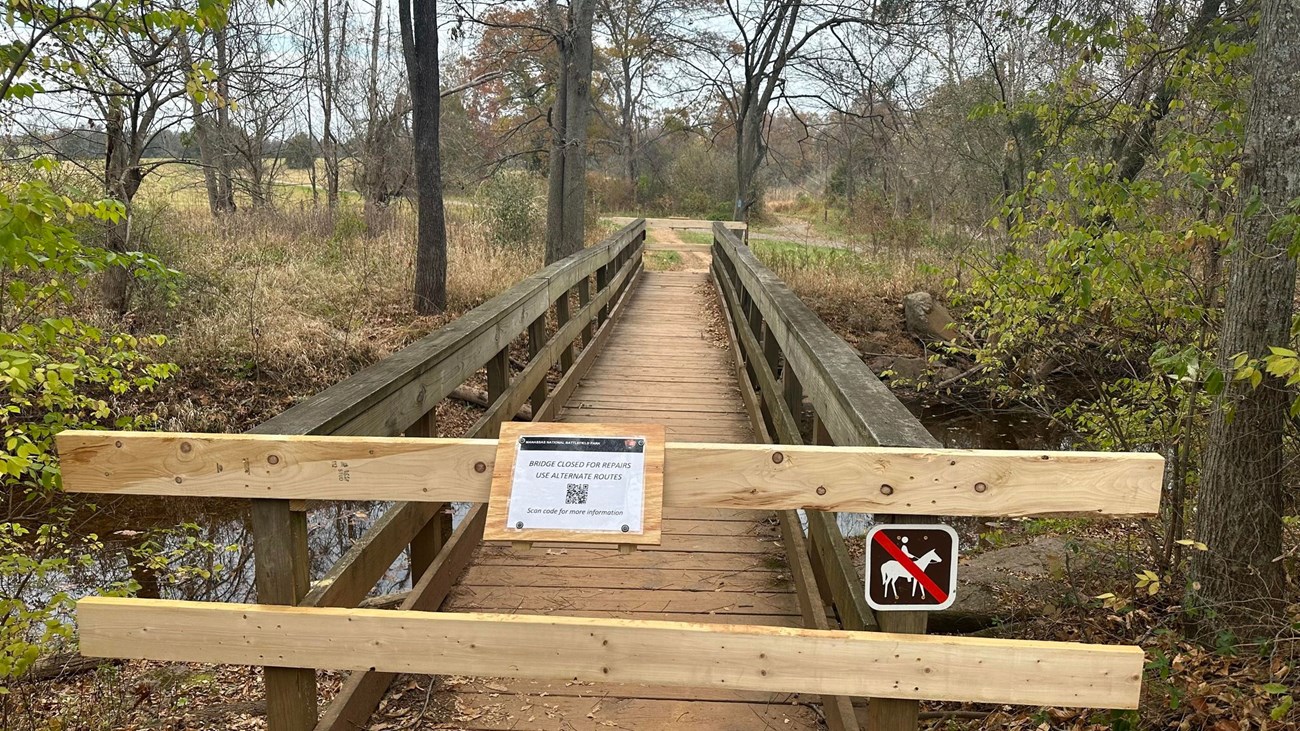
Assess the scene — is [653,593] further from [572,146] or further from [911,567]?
[572,146]

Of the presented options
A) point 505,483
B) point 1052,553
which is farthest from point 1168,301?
point 505,483

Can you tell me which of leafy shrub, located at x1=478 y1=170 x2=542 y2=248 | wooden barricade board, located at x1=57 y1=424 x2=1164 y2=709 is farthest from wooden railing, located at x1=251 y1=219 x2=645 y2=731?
leafy shrub, located at x1=478 y1=170 x2=542 y2=248

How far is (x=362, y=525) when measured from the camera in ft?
26.4

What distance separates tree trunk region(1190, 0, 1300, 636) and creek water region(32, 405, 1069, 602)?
284 cm

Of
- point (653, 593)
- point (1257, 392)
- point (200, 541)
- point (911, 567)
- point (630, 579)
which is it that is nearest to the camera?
point (911, 567)

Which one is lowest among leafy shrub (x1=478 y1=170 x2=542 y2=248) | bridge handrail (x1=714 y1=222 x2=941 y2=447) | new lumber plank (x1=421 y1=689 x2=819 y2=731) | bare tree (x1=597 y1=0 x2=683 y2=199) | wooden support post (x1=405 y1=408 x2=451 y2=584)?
new lumber plank (x1=421 y1=689 x2=819 y2=731)

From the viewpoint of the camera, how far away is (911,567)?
2.16 metres

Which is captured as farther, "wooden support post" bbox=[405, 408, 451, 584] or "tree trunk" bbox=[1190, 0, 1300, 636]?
"wooden support post" bbox=[405, 408, 451, 584]

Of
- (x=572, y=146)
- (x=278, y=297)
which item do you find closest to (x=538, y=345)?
(x=278, y=297)

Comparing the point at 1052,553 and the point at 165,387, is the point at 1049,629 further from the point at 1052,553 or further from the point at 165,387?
the point at 165,387

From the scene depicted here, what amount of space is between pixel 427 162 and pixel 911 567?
36.7ft

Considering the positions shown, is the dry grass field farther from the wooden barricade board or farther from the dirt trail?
the wooden barricade board

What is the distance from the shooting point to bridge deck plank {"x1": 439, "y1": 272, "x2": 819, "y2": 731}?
2.89 metres

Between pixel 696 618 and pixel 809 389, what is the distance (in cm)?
106
